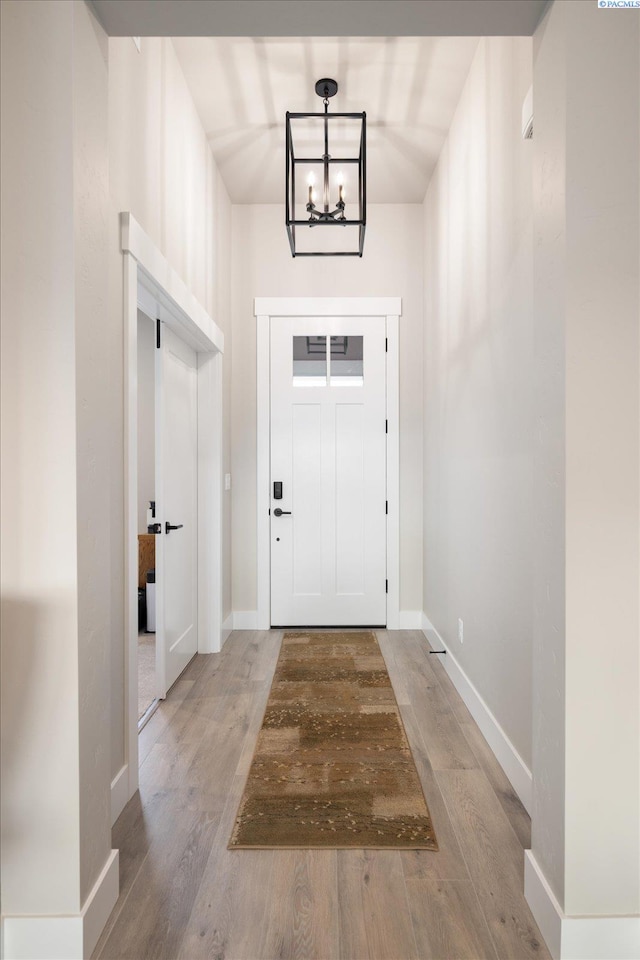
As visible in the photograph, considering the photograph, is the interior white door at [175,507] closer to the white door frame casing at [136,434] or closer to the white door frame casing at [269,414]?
the white door frame casing at [136,434]

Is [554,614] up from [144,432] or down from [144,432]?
down

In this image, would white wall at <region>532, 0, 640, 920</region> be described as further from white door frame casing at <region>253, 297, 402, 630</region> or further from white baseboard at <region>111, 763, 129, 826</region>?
white door frame casing at <region>253, 297, 402, 630</region>

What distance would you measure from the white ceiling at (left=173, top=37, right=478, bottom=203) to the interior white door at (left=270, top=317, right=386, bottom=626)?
43.8 inches

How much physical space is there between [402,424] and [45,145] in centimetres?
319

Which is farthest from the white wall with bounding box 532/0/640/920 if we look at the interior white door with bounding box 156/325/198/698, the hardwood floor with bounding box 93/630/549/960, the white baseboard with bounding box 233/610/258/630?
the white baseboard with bounding box 233/610/258/630

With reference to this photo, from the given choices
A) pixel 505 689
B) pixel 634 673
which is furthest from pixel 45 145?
pixel 505 689

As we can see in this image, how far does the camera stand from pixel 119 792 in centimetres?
197

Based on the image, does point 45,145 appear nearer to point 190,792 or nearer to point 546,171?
point 546,171

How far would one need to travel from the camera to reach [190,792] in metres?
2.10

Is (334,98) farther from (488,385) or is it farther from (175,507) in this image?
(175,507)

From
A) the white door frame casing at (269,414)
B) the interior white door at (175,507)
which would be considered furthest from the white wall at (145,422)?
the interior white door at (175,507)

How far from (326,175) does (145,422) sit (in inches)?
118

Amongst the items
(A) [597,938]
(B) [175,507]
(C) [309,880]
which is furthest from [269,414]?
(A) [597,938]

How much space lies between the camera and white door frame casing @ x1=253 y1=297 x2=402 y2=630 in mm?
4230
